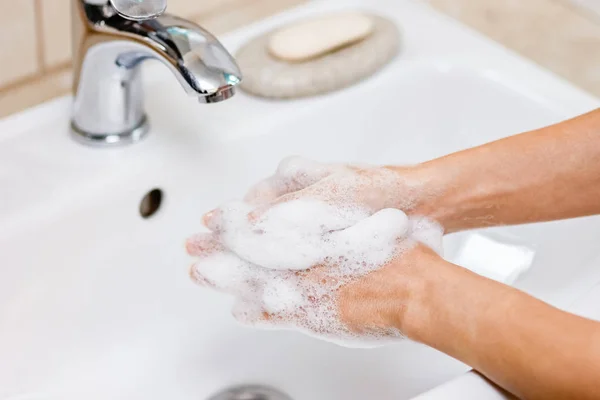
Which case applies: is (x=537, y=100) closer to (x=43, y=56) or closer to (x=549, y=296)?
(x=549, y=296)

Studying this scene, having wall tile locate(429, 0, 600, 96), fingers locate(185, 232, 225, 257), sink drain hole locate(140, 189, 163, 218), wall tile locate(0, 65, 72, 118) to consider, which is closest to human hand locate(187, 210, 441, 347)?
fingers locate(185, 232, 225, 257)

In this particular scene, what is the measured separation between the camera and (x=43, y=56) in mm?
672

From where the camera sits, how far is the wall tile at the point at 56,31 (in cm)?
66

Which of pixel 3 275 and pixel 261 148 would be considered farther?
pixel 261 148

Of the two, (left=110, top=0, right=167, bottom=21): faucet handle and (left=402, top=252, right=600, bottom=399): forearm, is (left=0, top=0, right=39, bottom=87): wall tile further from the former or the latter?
(left=402, top=252, right=600, bottom=399): forearm

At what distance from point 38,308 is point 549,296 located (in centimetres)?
39

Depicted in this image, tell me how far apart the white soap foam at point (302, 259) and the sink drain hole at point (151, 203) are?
12 centimetres

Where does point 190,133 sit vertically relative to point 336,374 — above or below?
above

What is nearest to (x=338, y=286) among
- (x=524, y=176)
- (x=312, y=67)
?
(x=524, y=176)

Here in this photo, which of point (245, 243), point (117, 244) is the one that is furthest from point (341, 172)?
point (117, 244)

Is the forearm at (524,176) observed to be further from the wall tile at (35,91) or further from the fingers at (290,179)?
the wall tile at (35,91)

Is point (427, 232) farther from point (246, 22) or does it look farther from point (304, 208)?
point (246, 22)

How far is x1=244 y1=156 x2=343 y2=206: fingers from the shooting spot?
0.59 metres

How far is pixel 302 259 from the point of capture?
55 cm
